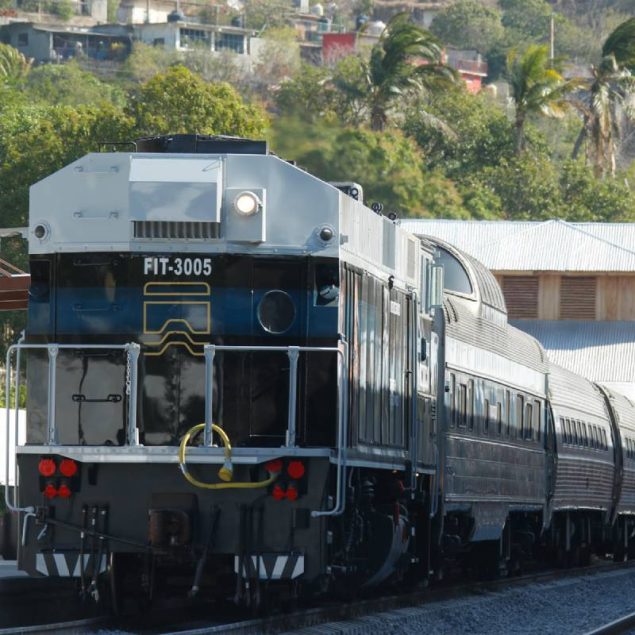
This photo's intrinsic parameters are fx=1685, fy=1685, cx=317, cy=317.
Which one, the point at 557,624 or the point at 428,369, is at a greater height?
the point at 428,369

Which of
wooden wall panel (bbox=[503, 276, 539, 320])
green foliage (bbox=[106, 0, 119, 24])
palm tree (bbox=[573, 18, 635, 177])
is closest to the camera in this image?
wooden wall panel (bbox=[503, 276, 539, 320])

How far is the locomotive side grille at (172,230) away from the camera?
12945mm

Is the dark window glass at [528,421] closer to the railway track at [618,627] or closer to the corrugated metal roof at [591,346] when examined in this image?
the railway track at [618,627]

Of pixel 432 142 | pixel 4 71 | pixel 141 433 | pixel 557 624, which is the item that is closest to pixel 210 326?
pixel 141 433

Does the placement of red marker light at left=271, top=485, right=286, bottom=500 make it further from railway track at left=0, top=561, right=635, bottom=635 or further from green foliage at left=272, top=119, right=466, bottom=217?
green foliage at left=272, top=119, right=466, bottom=217

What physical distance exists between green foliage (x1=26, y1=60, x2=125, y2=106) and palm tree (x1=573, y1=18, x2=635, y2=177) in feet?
93.3

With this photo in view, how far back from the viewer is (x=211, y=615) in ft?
47.8

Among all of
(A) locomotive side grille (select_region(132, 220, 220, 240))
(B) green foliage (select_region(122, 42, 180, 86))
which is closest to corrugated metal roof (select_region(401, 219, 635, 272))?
(A) locomotive side grille (select_region(132, 220, 220, 240))

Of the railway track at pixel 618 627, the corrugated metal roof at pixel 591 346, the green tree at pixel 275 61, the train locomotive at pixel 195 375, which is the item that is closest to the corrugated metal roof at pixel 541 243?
the corrugated metal roof at pixel 591 346

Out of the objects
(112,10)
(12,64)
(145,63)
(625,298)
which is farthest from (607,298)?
(112,10)

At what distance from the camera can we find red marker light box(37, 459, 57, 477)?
1272 cm

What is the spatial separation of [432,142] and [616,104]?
999 cm

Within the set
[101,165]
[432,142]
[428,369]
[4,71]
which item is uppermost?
[4,71]

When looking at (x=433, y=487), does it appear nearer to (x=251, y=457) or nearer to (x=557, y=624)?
(x=557, y=624)
